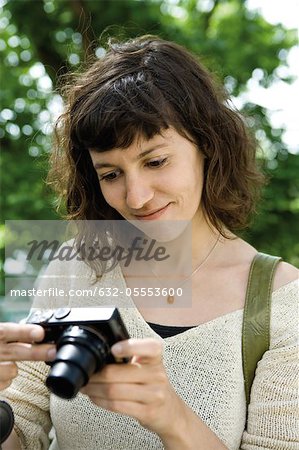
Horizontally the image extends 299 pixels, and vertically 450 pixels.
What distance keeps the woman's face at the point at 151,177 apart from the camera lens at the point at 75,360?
0.51 m

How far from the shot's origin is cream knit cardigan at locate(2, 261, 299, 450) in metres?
1.52

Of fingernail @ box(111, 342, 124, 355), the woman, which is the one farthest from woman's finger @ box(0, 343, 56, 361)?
the woman

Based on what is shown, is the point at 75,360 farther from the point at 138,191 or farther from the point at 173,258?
the point at 173,258

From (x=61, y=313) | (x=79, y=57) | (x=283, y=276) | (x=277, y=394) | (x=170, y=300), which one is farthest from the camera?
(x=79, y=57)

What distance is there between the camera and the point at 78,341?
107cm

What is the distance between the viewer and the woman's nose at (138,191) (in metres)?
1.52

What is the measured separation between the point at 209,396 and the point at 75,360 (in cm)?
61

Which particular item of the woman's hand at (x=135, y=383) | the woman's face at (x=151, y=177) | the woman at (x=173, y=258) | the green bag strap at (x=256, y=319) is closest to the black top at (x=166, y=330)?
the woman at (x=173, y=258)

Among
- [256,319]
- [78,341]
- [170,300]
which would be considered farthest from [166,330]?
[78,341]

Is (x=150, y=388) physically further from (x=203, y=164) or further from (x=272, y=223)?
(x=272, y=223)

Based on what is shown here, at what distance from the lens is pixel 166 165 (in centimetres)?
155

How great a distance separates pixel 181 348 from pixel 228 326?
0.12m

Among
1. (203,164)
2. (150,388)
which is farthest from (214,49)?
(150,388)

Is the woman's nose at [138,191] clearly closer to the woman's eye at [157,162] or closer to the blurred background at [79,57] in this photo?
the woman's eye at [157,162]
